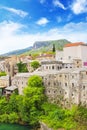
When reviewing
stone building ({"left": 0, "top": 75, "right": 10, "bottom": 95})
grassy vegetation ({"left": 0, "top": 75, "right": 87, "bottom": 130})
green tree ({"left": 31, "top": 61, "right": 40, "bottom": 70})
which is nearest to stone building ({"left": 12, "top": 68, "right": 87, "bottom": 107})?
grassy vegetation ({"left": 0, "top": 75, "right": 87, "bottom": 130})

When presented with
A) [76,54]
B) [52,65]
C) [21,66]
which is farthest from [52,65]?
[21,66]

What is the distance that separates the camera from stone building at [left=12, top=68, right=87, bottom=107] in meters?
Result: 52.0

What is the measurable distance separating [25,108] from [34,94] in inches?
122

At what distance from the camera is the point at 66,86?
182ft

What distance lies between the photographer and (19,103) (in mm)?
59375

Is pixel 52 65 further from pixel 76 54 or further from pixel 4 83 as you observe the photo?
pixel 4 83

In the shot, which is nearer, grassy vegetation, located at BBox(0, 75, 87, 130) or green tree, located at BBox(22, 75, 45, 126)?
grassy vegetation, located at BBox(0, 75, 87, 130)

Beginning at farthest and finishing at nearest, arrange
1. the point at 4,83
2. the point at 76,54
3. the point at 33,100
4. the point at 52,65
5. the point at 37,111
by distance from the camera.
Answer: the point at 76,54
the point at 4,83
the point at 52,65
the point at 33,100
the point at 37,111

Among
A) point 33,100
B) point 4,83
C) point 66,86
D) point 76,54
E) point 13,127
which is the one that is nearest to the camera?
point 13,127

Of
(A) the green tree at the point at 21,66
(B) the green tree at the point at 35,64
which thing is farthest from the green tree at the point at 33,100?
(A) the green tree at the point at 21,66

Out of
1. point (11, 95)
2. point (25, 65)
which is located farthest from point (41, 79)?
point (25, 65)

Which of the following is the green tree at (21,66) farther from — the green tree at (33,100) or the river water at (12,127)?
the river water at (12,127)

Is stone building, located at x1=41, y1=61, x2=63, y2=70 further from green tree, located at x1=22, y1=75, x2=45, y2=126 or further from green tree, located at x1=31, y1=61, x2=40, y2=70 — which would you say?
green tree, located at x1=31, y1=61, x2=40, y2=70

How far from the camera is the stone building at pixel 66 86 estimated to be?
52.0 m
